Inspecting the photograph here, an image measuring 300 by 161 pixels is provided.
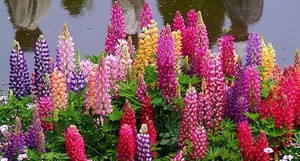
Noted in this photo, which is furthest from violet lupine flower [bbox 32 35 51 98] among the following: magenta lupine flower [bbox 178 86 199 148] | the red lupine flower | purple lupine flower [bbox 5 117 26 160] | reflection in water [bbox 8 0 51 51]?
reflection in water [bbox 8 0 51 51]

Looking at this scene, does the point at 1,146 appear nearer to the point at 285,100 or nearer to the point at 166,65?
the point at 166,65

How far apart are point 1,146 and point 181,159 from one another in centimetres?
128

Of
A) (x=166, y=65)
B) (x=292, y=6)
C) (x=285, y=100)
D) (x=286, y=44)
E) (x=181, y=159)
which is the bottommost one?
(x=181, y=159)

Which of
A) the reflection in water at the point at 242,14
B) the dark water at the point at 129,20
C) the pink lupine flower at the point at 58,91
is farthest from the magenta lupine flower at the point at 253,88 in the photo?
the reflection in water at the point at 242,14

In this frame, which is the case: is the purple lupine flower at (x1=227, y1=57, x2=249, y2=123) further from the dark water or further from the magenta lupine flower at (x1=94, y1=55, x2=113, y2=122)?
the dark water

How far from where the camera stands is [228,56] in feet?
15.3

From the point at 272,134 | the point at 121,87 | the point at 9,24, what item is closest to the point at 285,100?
the point at 272,134

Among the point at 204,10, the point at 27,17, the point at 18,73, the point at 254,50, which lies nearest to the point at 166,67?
the point at 254,50

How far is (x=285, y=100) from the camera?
4.04 m

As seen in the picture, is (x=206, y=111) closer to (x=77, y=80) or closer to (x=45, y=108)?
(x=77, y=80)

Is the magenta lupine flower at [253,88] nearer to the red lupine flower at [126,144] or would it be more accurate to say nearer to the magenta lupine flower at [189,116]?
the magenta lupine flower at [189,116]

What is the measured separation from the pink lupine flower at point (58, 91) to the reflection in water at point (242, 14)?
574 centimetres

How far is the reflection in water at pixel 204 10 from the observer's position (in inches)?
400

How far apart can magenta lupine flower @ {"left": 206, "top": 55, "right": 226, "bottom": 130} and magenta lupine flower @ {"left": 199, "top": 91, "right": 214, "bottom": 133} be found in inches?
1.3
